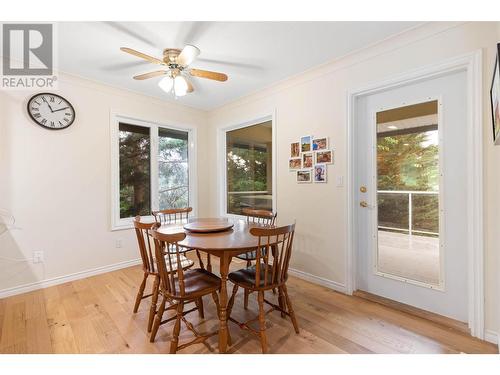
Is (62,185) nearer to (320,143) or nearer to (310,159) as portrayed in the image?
(310,159)

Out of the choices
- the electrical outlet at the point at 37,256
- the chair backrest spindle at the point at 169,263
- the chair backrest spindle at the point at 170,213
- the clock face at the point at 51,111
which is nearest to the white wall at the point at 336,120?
the chair backrest spindle at the point at 170,213

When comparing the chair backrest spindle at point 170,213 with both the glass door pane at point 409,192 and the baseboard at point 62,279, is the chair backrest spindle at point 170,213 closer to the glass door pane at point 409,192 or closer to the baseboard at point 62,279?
the baseboard at point 62,279

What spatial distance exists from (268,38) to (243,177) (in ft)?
6.74

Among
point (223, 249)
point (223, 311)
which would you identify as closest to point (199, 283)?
point (223, 311)

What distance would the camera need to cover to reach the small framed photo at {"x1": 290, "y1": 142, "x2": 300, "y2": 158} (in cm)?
282

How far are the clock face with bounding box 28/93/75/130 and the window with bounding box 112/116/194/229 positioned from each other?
0.50m

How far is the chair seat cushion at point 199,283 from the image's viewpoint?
1590mm

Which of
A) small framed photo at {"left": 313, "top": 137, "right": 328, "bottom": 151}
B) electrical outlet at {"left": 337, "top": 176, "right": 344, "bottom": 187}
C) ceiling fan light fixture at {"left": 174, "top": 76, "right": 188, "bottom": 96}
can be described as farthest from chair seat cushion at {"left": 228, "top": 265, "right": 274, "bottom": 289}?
ceiling fan light fixture at {"left": 174, "top": 76, "right": 188, "bottom": 96}

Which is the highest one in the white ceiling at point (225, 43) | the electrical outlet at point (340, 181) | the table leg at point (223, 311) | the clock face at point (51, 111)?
the white ceiling at point (225, 43)

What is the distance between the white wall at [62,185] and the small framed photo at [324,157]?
243 cm

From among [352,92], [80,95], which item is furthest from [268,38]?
[80,95]

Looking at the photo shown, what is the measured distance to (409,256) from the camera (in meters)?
2.14

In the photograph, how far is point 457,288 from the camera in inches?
74.2
